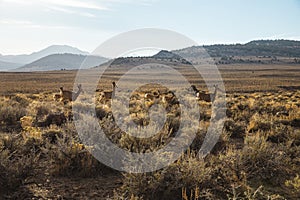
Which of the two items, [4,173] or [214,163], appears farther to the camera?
[214,163]

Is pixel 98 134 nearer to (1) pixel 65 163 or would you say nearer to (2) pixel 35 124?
(1) pixel 65 163

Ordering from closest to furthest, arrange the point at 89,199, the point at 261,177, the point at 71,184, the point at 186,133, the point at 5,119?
1. the point at 89,199
2. the point at 71,184
3. the point at 261,177
4. the point at 186,133
5. the point at 5,119

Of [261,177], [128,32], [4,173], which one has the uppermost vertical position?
[128,32]

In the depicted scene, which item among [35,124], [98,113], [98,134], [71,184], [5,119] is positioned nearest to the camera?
[71,184]

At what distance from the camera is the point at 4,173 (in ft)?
19.4

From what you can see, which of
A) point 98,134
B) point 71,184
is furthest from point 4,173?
point 98,134

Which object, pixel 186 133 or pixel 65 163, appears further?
pixel 186 133

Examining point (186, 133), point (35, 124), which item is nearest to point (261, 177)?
point (186, 133)

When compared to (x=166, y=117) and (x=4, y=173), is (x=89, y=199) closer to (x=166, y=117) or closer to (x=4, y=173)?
(x=4, y=173)

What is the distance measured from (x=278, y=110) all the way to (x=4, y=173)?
47.5 feet

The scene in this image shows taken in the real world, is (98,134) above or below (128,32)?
below

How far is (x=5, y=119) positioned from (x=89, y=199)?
843cm

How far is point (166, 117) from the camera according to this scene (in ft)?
40.9

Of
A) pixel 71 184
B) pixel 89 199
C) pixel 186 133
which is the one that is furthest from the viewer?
pixel 186 133
